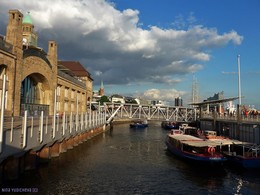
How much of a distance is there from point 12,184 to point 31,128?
18.0 feet

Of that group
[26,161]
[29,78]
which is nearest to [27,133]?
[26,161]

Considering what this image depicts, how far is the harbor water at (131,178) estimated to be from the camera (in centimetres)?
2699

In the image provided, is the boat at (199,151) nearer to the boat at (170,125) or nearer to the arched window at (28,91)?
the arched window at (28,91)

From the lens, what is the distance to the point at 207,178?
32.6 metres

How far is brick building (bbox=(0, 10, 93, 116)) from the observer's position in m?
39.4

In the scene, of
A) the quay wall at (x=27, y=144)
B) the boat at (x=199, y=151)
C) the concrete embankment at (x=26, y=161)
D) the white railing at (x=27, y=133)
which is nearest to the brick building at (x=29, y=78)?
the white railing at (x=27, y=133)

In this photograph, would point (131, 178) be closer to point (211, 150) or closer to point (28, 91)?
point (211, 150)

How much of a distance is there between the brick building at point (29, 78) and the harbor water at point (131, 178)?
1051 centimetres

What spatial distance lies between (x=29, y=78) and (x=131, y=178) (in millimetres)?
31840

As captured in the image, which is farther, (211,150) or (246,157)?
(211,150)

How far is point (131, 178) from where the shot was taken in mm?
31531

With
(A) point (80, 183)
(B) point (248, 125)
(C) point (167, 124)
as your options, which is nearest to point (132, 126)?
(C) point (167, 124)

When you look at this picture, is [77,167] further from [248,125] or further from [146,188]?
[248,125]

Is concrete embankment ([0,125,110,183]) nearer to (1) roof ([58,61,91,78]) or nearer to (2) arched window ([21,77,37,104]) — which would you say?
(2) arched window ([21,77,37,104])
